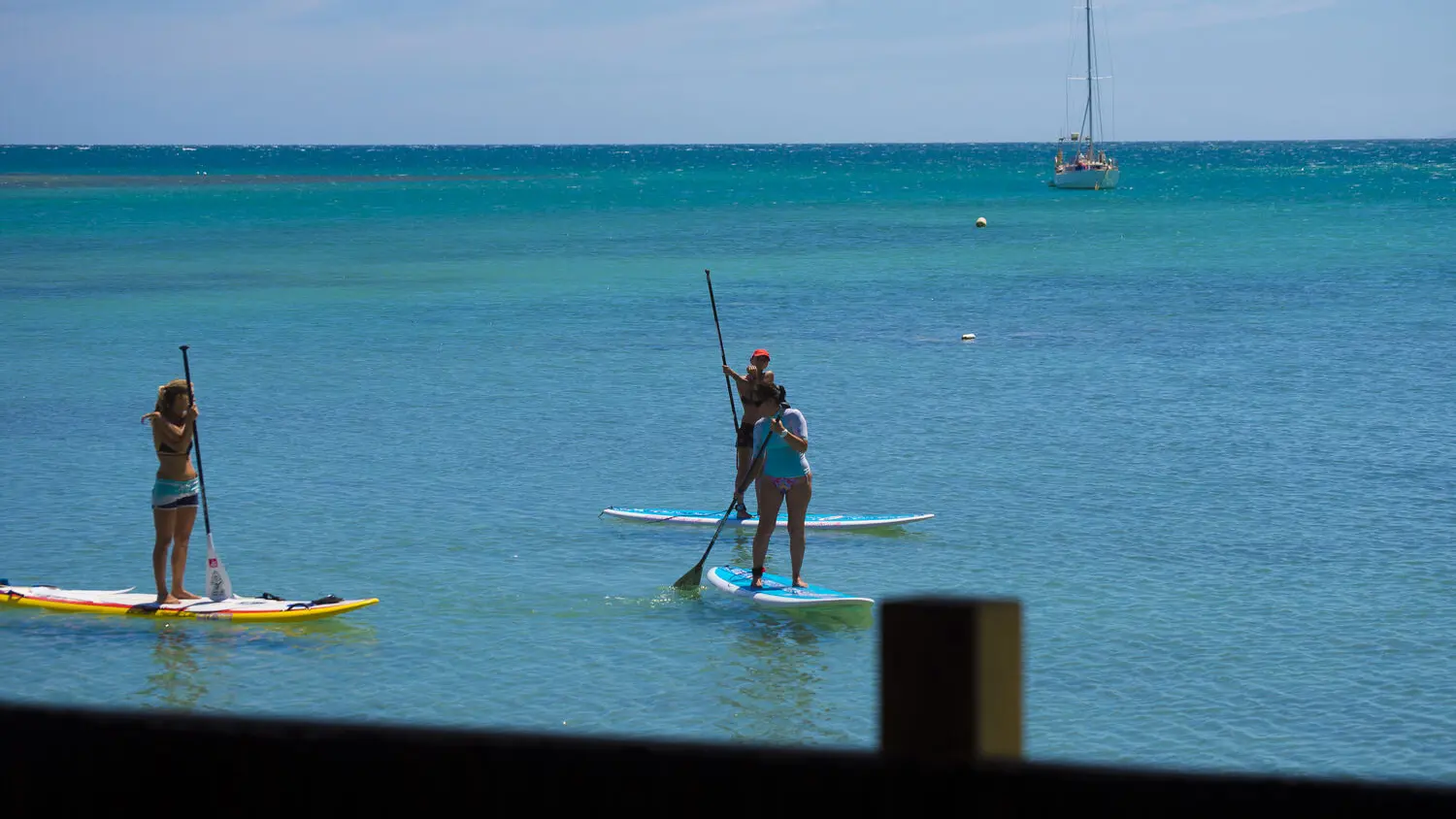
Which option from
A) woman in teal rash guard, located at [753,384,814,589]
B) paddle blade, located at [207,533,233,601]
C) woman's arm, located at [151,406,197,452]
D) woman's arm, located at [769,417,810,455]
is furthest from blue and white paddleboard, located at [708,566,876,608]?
woman's arm, located at [151,406,197,452]

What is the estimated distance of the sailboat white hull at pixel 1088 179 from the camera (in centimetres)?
12044

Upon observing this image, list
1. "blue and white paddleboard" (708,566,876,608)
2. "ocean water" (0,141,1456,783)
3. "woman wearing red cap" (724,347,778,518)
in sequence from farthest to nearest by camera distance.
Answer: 1. "woman wearing red cap" (724,347,778,518)
2. "blue and white paddleboard" (708,566,876,608)
3. "ocean water" (0,141,1456,783)

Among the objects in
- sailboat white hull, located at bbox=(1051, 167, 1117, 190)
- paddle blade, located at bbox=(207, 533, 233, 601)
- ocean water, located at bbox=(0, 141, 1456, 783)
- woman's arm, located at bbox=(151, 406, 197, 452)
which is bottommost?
ocean water, located at bbox=(0, 141, 1456, 783)

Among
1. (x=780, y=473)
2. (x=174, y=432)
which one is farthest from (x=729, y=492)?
(x=174, y=432)

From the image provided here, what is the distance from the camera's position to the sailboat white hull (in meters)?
120

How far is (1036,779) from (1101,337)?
31.7 m

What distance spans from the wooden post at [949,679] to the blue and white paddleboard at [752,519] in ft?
Answer: 44.0

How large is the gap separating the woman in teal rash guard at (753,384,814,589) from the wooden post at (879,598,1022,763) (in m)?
10.1

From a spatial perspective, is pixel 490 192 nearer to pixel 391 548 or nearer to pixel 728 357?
pixel 728 357

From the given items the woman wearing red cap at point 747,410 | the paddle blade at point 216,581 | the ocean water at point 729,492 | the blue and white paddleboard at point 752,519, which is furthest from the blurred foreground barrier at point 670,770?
the blue and white paddleboard at point 752,519

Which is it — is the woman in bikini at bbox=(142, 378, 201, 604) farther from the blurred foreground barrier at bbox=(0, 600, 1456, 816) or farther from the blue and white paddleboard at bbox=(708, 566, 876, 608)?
the blurred foreground barrier at bbox=(0, 600, 1456, 816)

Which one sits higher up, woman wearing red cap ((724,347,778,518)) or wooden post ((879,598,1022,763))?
wooden post ((879,598,1022,763))

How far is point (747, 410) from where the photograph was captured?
14695 millimetres

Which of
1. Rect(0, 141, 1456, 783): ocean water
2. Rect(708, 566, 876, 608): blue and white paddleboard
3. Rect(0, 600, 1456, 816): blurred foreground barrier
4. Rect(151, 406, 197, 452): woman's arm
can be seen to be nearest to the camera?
Rect(0, 600, 1456, 816): blurred foreground barrier
